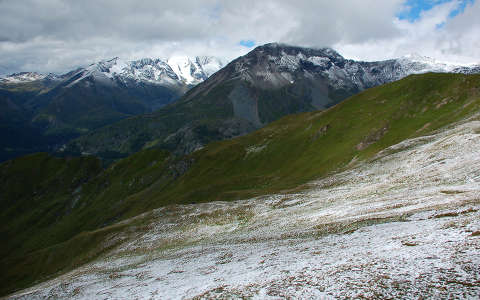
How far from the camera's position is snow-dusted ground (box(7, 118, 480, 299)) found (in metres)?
19.8

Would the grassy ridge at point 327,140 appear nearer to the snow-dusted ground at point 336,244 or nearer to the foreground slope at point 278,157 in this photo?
the foreground slope at point 278,157

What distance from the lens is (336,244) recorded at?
97.6 feet

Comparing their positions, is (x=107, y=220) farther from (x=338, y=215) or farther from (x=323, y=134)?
(x=338, y=215)

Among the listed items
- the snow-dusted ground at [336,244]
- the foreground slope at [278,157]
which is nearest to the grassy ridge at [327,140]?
the foreground slope at [278,157]

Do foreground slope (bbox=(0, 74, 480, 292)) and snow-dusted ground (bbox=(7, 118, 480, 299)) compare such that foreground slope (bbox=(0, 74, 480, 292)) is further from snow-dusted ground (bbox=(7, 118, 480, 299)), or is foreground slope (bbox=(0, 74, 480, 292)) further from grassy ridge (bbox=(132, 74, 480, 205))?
snow-dusted ground (bbox=(7, 118, 480, 299))

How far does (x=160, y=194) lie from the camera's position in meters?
169

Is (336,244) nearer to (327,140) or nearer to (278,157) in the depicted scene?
(327,140)

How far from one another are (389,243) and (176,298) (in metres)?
18.1

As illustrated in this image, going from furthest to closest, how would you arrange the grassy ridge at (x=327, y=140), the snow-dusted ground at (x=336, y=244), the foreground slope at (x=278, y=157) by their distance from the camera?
the grassy ridge at (x=327, y=140)
the foreground slope at (x=278, y=157)
the snow-dusted ground at (x=336, y=244)

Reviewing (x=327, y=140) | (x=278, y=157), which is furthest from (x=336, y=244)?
(x=278, y=157)

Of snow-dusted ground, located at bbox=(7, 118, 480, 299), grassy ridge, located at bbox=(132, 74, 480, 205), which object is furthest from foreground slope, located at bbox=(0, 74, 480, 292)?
snow-dusted ground, located at bbox=(7, 118, 480, 299)

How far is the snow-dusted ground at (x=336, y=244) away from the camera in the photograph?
1975 centimetres

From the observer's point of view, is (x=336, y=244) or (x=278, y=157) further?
Result: (x=278, y=157)

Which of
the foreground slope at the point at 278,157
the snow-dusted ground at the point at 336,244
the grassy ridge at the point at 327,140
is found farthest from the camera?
the grassy ridge at the point at 327,140
